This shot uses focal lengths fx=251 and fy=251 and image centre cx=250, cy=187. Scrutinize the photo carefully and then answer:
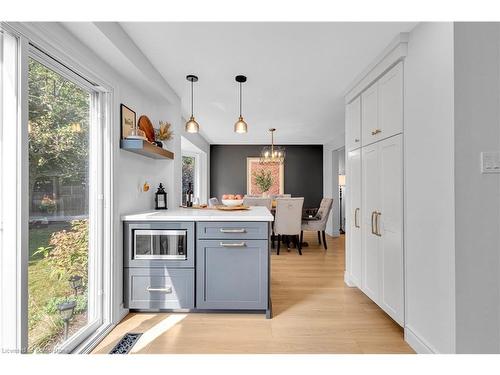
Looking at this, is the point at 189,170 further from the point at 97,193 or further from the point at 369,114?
the point at 369,114

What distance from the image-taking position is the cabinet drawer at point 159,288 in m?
2.17

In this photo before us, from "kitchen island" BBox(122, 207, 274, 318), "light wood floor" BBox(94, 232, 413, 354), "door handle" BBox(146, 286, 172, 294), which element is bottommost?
"light wood floor" BBox(94, 232, 413, 354)

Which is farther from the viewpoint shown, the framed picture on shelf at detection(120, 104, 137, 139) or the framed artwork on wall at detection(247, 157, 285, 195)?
the framed artwork on wall at detection(247, 157, 285, 195)

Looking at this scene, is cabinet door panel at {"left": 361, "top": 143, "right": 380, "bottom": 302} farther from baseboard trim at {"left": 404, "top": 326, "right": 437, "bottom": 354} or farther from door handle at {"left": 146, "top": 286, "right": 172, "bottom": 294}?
door handle at {"left": 146, "top": 286, "right": 172, "bottom": 294}

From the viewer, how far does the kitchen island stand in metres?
2.15

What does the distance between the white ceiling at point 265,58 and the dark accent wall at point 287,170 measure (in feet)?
9.96

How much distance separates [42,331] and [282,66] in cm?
273

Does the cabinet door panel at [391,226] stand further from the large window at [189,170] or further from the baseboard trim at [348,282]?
the large window at [189,170]

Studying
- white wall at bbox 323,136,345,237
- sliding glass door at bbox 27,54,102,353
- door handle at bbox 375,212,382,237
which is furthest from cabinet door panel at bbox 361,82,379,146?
white wall at bbox 323,136,345,237

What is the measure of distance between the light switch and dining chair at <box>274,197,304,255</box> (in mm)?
2931

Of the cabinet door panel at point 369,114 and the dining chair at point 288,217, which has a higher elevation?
the cabinet door panel at point 369,114

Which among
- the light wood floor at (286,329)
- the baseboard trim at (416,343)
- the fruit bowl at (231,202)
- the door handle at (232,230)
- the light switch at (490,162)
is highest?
the light switch at (490,162)

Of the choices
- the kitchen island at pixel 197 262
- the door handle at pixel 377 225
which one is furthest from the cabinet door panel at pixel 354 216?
the kitchen island at pixel 197 262
